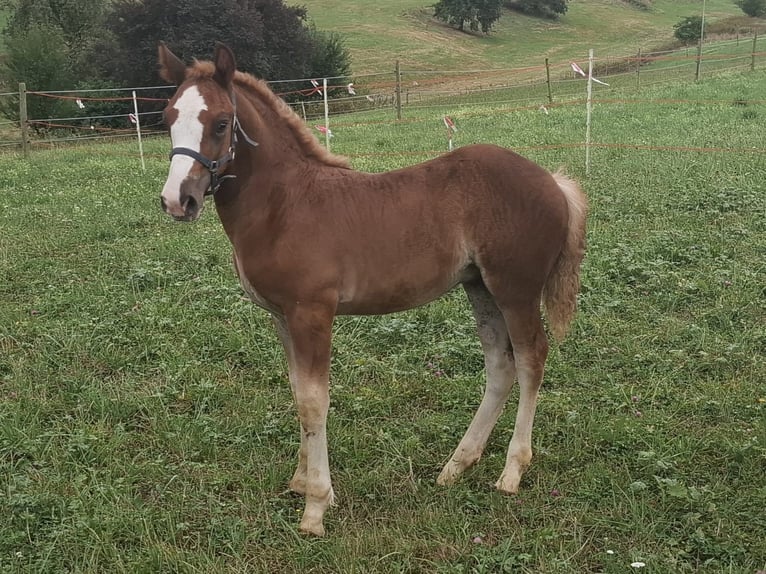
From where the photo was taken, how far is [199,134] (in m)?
2.75

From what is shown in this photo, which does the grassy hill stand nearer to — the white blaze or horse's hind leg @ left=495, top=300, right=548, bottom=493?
horse's hind leg @ left=495, top=300, right=548, bottom=493

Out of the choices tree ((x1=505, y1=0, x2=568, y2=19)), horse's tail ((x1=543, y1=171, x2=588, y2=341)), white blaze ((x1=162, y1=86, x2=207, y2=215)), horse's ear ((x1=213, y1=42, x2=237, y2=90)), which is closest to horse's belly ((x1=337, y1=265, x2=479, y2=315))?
horse's tail ((x1=543, y1=171, x2=588, y2=341))

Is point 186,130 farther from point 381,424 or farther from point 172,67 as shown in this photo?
point 381,424

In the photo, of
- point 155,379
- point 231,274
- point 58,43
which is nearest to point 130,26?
point 58,43

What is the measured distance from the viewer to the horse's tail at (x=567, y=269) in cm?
342

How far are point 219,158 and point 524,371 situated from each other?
187 centimetres

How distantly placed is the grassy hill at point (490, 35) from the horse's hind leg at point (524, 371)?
4010cm

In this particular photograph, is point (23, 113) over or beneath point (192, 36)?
beneath

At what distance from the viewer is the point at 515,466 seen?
3391 mm

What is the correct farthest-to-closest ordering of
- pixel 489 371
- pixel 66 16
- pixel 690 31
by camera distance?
1. pixel 690 31
2. pixel 66 16
3. pixel 489 371

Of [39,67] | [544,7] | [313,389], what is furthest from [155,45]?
[544,7]

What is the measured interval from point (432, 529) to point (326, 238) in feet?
4.78

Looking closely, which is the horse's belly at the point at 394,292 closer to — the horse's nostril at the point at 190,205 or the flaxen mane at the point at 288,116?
the flaxen mane at the point at 288,116

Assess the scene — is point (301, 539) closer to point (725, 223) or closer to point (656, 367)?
point (656, 367)
